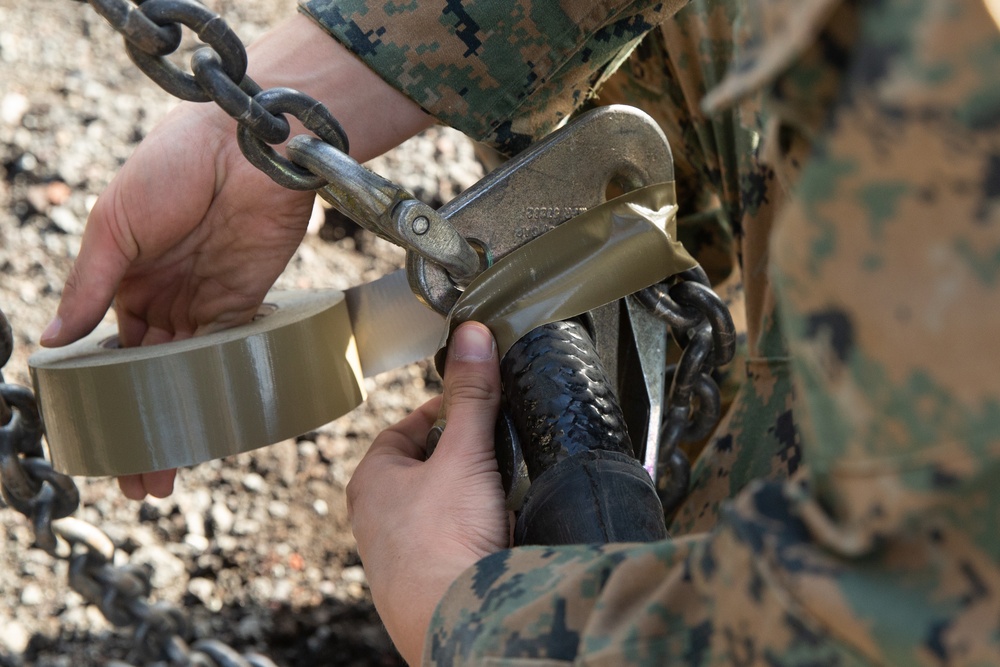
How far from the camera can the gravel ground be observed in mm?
2010

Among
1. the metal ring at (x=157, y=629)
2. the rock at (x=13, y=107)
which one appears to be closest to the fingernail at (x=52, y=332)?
the metal ring at (x=157, y=629)

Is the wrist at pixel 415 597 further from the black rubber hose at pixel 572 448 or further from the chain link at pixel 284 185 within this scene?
the chain link at pixel 284 185

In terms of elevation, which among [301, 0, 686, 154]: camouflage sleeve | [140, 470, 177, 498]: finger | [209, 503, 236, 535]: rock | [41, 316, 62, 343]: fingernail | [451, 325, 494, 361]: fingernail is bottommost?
[209, 503, 236, 535]: rock

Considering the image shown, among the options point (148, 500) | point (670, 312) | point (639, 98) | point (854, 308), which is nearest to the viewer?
point (854, 308)

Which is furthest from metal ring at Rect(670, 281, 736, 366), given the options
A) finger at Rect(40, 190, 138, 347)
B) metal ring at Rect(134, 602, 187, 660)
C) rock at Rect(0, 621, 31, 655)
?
rock at Rect(0, 621, 31, 655)

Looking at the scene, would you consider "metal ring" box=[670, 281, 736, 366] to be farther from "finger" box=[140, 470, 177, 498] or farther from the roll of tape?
"finger" box=[140, 470, 177, 498]

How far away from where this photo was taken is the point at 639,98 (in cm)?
182

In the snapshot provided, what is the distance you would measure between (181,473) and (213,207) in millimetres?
939

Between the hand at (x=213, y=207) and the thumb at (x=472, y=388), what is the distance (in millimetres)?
417

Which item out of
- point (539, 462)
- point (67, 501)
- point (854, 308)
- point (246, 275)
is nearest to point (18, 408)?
point (67, 501)

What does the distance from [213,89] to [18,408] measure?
2.11ft

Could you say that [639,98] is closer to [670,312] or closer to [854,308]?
[670,312]

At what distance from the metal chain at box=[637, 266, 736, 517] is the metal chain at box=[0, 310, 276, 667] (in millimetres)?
791

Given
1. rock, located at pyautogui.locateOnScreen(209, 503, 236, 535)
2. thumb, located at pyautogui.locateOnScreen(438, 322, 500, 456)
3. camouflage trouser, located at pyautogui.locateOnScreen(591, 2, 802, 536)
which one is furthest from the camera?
rock, located at pyautogui.locateOnScreen(209, 503, 236, 535)
